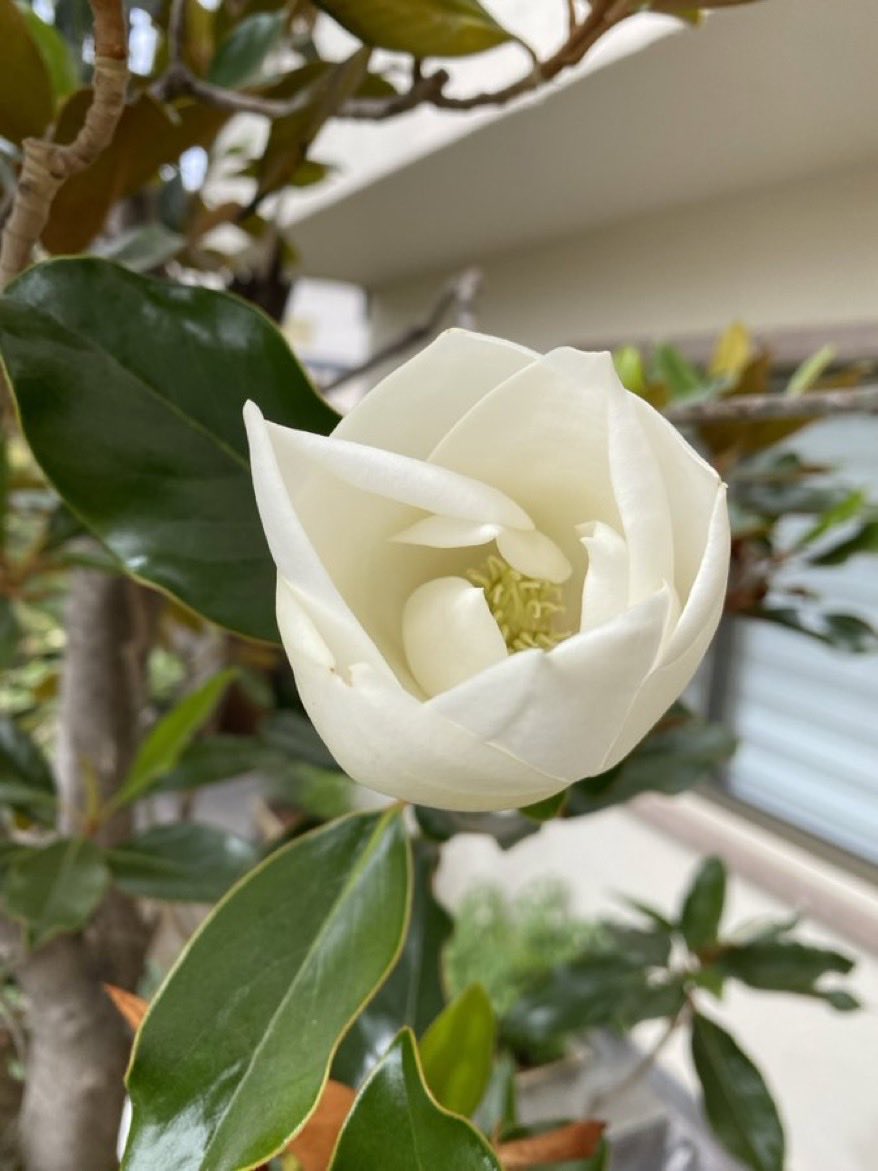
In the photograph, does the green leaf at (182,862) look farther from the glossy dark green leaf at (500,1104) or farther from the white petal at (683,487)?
the white petal at (683,487)

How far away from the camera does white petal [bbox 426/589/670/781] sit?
0.18 metres

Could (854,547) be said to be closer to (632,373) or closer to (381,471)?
(632,373)

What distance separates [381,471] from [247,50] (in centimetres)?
46

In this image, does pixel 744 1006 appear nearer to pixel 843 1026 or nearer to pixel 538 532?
pixel 843 1026

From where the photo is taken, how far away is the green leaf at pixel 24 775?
60 centimetres

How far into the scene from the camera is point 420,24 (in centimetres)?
36

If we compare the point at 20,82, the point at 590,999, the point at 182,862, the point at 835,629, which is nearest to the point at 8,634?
the point at 182,862

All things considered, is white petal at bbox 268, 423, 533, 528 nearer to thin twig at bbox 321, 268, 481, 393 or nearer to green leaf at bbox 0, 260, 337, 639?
green leaf at bbox 0, 260, 337, 639

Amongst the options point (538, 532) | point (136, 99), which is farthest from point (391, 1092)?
point (136, 99)

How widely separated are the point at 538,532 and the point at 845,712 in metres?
1.56

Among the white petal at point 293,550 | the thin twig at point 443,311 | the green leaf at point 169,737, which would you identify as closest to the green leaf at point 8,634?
the green leaf at point 169,737

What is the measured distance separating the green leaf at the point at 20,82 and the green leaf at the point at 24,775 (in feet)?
1.38

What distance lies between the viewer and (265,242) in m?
0.77

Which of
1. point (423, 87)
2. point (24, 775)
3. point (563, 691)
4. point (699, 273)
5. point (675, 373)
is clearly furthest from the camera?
point (699, 273)
